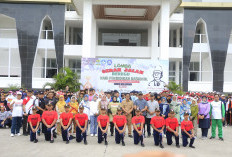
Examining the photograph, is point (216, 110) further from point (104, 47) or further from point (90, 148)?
point (104, 47)

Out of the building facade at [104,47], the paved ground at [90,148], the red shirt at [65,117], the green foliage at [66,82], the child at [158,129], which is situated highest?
the building facade at [104,47]

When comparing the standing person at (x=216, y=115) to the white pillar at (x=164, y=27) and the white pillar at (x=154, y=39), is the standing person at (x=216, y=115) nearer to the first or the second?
the white pillar at (x=164, y=27)

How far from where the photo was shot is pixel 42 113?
853 centimetres

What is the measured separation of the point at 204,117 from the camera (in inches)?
341

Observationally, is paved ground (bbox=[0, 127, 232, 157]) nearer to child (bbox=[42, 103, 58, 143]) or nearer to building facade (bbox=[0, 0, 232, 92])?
child (bbox=[42, 103, 58, 143])

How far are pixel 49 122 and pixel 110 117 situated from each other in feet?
7.10

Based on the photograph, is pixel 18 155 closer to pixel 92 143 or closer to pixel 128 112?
pixel 92 143

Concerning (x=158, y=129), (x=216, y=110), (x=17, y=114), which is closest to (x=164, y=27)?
(x=216, y=110)

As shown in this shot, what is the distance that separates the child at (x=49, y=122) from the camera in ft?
25.0

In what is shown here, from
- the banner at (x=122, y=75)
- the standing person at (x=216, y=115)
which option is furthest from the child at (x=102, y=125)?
the banner at (x=122, y=75)

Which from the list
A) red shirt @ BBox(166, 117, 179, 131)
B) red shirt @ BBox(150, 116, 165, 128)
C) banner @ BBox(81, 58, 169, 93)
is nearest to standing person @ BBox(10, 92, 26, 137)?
red shirt @ BBox(150, 116, 165, 128)

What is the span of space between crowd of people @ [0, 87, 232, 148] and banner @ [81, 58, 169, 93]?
3620mm

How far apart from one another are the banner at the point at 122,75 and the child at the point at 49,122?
5993 millimetres

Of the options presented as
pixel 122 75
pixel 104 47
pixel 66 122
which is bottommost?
pixel 66 122
